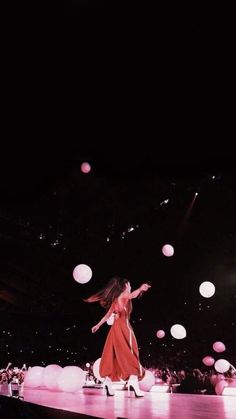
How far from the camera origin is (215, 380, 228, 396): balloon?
306 inches

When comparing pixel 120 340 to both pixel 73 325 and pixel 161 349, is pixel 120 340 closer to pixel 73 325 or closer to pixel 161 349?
pixel 161 349

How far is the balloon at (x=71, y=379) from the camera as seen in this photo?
620cm

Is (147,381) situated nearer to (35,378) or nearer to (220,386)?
(220,386)

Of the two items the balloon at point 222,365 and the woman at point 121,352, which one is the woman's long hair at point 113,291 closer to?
the woman at point 121,352

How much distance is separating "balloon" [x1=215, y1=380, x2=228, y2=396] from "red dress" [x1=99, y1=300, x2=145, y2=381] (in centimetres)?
314

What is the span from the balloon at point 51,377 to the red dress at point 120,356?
1.67 metres

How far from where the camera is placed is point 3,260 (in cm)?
973

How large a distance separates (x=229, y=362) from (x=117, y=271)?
2745 millimetres

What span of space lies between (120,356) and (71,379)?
51.6 inches

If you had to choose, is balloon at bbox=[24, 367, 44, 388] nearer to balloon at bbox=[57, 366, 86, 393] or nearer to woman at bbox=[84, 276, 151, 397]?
balloon at bbox=[57, 366, 86, 393]

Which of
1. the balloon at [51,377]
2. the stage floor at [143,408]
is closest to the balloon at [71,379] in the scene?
the balloon at [51,377]

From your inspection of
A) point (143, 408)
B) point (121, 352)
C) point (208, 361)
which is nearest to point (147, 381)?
point (208, 361)

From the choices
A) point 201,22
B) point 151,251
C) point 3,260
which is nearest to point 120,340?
point 201,22

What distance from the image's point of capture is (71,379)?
619 centimetres
